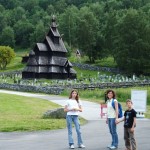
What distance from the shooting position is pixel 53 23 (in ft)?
246

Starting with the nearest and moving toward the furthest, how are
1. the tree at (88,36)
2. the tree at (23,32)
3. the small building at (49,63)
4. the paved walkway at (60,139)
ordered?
the paved walkway at (60,139)
the small building at (49,63)
the tree at (88,36)
the tree at (23,32)

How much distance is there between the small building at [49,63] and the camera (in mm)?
70875

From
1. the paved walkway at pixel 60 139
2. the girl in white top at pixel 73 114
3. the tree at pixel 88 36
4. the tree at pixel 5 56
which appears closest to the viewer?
the girl in white top at pixel 73 114

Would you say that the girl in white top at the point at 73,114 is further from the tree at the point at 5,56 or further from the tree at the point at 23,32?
the tree at the point at 23,32

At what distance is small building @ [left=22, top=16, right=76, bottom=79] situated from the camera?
70.9 meters

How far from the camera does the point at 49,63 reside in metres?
72.0

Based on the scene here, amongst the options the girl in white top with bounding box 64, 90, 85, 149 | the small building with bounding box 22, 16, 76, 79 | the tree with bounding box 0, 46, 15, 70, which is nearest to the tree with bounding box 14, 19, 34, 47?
the tree with bounding box 0, 46, 15, 70

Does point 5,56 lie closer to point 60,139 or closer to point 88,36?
point 88,36

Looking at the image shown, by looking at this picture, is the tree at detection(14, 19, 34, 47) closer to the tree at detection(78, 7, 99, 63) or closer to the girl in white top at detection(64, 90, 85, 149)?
the tree at detection(78, 7, 99, 63)

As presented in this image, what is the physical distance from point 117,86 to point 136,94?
30033 mm

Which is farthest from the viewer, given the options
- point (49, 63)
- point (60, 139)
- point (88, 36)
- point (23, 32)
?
point (23, 32)

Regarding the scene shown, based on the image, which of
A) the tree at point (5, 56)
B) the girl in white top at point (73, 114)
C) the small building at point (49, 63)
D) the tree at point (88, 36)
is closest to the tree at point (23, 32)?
the tree at point (88, 36)

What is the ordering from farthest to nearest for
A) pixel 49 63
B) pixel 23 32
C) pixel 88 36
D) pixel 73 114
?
1. pixel 23 32
2. pixel 88 36
3. pixel 49 63
4. pixel 73 114

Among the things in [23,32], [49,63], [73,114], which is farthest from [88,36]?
[73,114]
